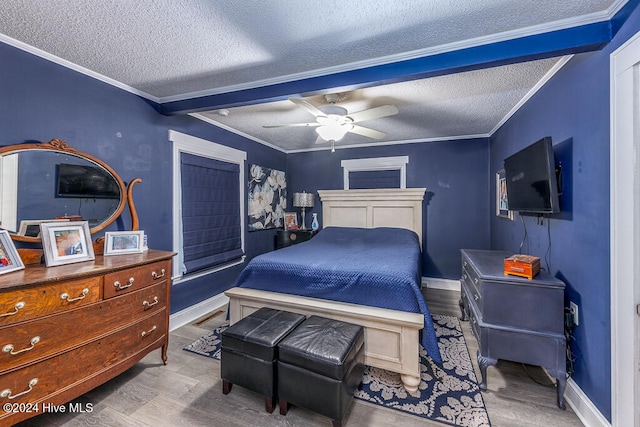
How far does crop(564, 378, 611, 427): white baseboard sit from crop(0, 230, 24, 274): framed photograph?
3551mm

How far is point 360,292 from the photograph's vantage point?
214 cm

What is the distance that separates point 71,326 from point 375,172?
4.16 m

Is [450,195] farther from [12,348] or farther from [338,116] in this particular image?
[12,348]

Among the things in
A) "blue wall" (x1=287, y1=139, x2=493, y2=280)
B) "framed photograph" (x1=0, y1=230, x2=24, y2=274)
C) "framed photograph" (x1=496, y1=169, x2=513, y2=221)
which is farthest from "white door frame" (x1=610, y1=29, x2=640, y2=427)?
"framed photograph" (x1=0, y1=230, x2=24, y2=274)

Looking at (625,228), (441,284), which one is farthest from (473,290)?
(441,284)

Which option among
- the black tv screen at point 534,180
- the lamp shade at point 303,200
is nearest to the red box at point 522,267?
the black tv screen at point 534,180

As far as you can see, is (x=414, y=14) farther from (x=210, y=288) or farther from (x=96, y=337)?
(x=210, y=288)

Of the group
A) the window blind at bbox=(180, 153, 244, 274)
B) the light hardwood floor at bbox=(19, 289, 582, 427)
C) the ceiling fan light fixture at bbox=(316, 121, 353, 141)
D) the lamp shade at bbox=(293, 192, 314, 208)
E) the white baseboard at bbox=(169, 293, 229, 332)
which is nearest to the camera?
the light hardwood floor at bbox=(19, 289, 582, 427)

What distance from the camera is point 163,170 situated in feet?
9.32

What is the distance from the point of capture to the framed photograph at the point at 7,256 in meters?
1.55

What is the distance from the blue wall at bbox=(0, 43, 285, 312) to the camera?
1837 millimetres

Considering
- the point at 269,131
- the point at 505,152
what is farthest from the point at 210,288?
the point at 505,152

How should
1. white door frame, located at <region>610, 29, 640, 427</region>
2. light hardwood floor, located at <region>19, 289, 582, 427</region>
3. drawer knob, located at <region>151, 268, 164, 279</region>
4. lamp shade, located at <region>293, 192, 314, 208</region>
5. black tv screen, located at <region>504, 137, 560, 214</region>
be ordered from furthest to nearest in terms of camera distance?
1. lamp shade, located at <region>293, 192, 314, 208</region>
2. drawer knob, located at <region>151, 268, 164, 279</region>
3. black tv screen, located at <region>504, 137, 560, 214</region>
4. light hardwood floor, located at <region>19, 289, 582, 427</region>
5. white door frame, located at <region>610, 29, 640, 427</region>

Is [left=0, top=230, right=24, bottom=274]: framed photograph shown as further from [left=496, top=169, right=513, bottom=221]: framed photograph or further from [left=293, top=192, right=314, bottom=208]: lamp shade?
[left=496, top=169, right=513, bottom=221]: framed photograph
